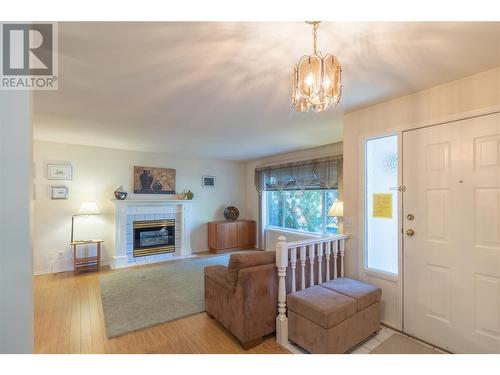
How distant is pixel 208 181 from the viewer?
233 inches

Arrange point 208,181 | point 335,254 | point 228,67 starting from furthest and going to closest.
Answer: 1. point 208,181
2. point 335,254
3. point 228,67

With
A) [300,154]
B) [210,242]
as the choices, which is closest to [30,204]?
[300,154]

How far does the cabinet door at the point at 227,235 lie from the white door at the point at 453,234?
3966 mm

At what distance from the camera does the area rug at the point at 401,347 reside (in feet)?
6.49

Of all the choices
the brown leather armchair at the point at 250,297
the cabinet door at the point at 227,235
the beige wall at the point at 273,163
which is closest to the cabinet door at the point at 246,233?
the cabinet door at the point at 227,235

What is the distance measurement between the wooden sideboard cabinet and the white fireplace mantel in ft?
1.81

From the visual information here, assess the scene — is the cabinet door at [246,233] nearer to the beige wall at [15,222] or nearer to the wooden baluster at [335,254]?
the wooden baluster at [335,254]

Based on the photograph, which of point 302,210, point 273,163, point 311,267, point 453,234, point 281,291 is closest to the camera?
point 453,234

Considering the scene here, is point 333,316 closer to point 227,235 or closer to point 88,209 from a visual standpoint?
point 227,235

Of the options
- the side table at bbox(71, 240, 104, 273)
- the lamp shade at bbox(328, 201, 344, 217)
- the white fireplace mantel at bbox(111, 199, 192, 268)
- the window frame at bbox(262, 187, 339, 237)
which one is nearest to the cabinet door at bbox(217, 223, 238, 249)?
the white fireplace mantel at bbox(111, 199, 192, 268)

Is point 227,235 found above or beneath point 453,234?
beneath

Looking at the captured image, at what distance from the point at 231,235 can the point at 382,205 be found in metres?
3.86

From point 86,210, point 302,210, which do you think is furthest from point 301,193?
point 86,210
